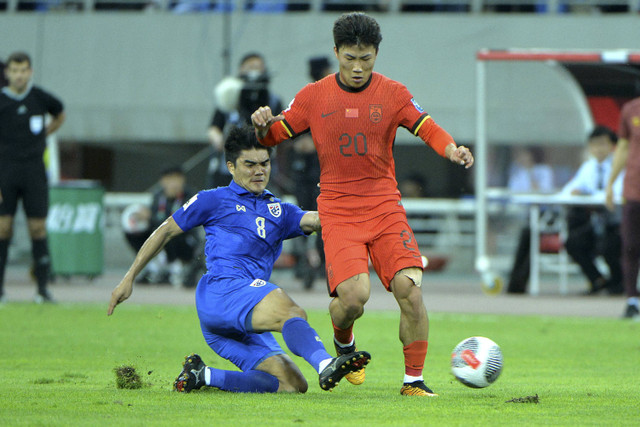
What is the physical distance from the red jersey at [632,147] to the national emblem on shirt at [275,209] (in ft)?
18.4

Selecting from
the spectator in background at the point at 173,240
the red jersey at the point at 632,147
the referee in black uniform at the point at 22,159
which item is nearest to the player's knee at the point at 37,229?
the referee in black uniform at the point at 22,159

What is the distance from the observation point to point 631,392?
5824 millimetres

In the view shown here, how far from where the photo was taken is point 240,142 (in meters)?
6.16

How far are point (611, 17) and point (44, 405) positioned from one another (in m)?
19.1

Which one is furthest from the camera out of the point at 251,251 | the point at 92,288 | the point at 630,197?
the point at 92,288

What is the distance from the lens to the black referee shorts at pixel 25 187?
436 inches

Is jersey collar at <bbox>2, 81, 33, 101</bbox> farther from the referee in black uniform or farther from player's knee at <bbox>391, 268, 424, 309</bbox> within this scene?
player's knee at <bbox>391, 268, 424, 309</bbox>

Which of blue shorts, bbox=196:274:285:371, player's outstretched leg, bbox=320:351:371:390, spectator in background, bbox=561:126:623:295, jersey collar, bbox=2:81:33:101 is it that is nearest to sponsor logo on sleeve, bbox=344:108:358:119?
blue shorts, bbox=196:274:285:371

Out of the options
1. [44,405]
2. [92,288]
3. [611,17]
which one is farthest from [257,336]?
[611,17]

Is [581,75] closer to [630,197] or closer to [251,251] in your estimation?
[630,197]

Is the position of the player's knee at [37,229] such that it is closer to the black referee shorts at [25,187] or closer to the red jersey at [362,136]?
the black referee shorts at [25,187]

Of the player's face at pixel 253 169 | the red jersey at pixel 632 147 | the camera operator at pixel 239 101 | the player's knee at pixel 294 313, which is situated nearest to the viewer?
the player's knee at pixel 294 313

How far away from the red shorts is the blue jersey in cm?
38

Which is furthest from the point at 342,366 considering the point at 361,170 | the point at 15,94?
the point at 15,94
